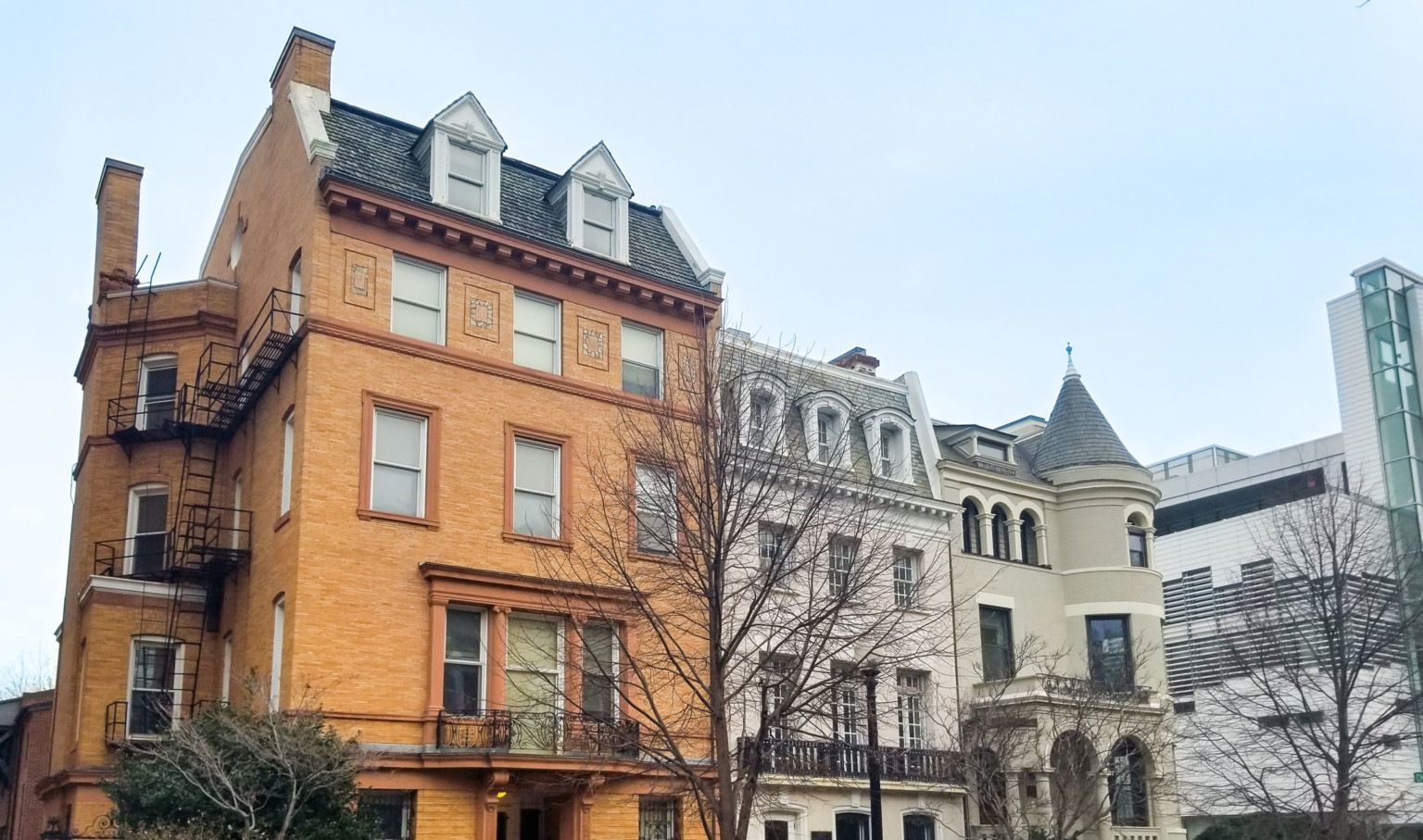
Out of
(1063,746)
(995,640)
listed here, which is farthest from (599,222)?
(1063,746)

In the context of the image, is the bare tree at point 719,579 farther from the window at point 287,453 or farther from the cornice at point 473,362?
the window at point 287,453

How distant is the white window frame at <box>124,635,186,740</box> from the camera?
30.0 m

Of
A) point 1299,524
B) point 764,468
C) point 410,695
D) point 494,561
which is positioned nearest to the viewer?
point 764,468

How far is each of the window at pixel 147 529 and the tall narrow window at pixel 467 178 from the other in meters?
9.94

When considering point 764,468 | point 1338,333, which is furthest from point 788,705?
point 1338,333

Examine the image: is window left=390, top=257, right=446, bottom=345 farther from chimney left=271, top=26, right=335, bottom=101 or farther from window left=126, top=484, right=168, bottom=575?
window left=126, top=484, right=168, bottom=575

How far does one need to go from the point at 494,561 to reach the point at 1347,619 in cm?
1796

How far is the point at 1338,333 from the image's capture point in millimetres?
59656

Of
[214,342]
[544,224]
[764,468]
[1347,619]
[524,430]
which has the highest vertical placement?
[544,224]

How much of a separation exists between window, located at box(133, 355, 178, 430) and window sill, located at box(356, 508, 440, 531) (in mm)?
8467

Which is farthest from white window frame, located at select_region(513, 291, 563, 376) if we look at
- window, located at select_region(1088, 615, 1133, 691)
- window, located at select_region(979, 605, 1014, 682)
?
window, located at select_region(1088, 615, 1133, 691)

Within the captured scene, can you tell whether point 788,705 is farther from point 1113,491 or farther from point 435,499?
point 1113,491

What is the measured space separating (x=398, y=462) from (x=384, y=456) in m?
0.32

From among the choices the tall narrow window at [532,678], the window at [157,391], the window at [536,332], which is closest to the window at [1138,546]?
the window at [536,332]
